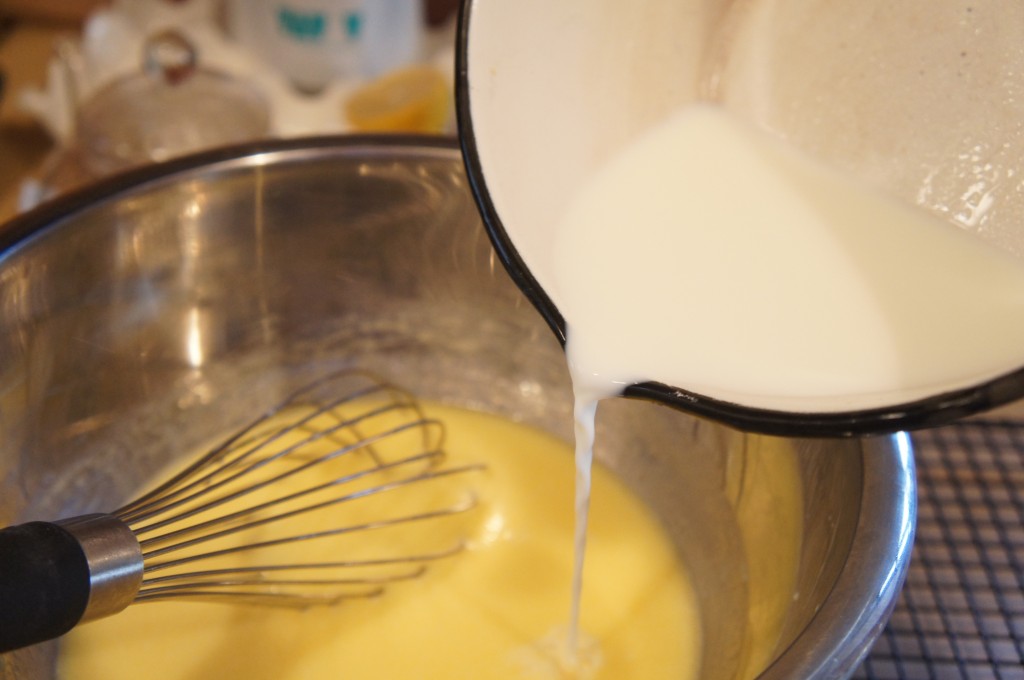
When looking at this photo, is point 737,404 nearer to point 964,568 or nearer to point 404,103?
point 964,568

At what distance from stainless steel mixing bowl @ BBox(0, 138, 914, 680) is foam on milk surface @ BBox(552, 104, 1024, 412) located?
3.5 inches

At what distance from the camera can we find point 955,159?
0.54 meters

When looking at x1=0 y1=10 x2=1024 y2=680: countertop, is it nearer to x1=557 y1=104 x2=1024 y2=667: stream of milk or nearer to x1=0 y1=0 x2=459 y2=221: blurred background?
x1=557 y1=104 x2=1024 y2=667: stream of milk

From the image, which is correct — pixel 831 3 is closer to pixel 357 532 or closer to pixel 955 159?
pixel 955 159

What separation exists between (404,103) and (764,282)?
0.60m

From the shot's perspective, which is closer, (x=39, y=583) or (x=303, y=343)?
(x=39, y=583)

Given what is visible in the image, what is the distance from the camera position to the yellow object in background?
1.02 m

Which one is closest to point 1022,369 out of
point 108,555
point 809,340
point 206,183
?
point 809,340

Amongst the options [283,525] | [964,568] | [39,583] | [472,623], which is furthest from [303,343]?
[964,568]

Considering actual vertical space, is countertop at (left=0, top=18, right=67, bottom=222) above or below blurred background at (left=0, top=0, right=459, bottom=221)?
below

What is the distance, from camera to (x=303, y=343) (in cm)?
86

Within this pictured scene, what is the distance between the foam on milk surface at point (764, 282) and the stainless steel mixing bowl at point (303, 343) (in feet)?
0.29

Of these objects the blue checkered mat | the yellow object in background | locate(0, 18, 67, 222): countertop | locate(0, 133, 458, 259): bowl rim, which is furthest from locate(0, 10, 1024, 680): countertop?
locate(0, 18, 67, 222): countertop

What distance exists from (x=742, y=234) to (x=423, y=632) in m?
0.35
